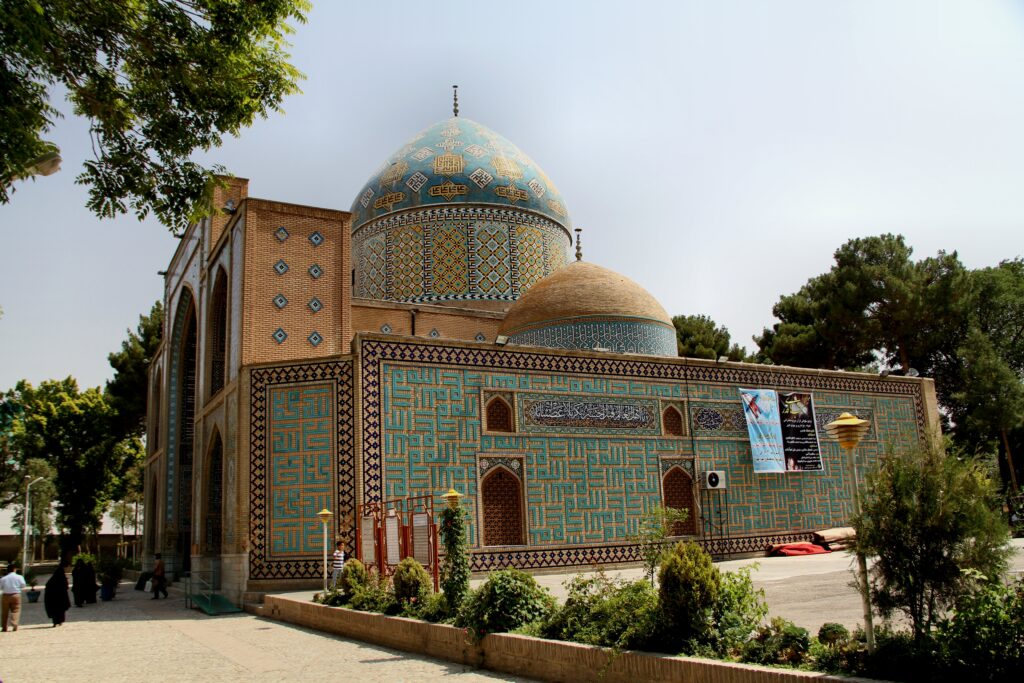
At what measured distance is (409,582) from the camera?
9359 millimetres

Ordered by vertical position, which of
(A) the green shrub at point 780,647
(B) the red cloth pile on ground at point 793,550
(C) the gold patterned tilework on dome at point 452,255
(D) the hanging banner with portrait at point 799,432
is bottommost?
(B) the red cloth pile on ground at point 793,550

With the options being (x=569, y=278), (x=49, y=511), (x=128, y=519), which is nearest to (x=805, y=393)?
(x=569, y=278)

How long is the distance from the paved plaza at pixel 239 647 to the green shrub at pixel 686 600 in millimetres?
1490

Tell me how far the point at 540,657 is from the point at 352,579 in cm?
477

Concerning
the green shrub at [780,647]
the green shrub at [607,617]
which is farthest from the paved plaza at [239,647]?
the green shrub at [780,647]

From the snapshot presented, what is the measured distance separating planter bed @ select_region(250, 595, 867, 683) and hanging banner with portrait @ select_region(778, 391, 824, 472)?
1142cm

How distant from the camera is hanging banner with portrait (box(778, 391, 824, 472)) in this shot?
61.0 ft

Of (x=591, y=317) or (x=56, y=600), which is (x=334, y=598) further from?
(x=591, y=317)

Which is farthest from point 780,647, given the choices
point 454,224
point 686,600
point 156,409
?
point 156,409

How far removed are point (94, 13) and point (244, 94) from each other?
4.43 feet

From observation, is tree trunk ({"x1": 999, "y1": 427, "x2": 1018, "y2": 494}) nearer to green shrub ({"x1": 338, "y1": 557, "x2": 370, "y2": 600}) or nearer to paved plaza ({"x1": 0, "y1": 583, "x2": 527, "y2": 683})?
green shrub ({"x1": 338, "y1": 557, "x2": 370, "y2": 600})

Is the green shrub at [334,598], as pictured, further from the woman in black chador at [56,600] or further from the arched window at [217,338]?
the arched window at [217,338]

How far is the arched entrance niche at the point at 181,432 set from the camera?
21797mm

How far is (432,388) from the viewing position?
49.4 ft
